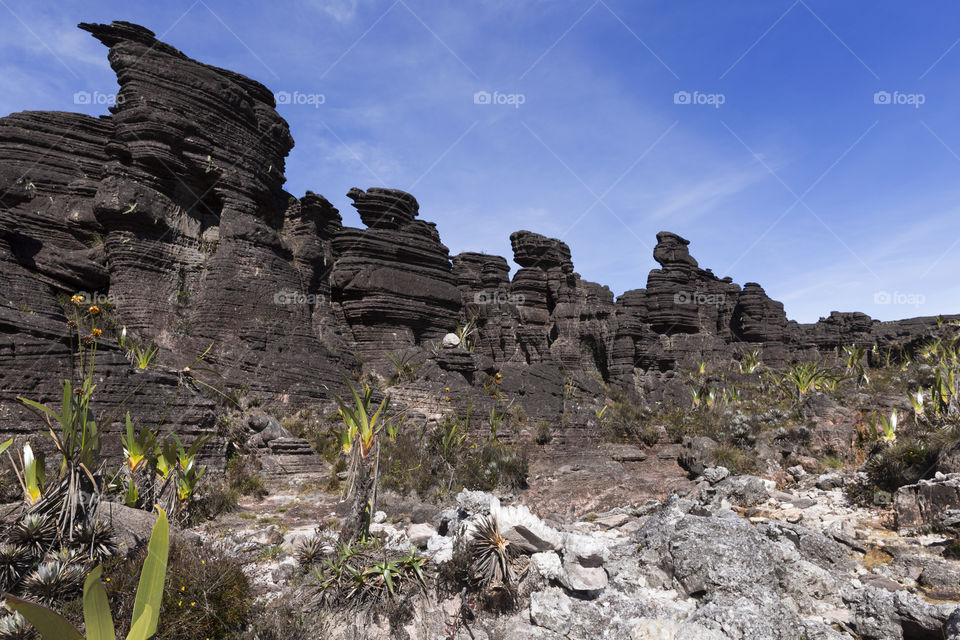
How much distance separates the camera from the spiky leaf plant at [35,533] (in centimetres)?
427

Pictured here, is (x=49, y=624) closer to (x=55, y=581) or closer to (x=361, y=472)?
(x=55, y=581)

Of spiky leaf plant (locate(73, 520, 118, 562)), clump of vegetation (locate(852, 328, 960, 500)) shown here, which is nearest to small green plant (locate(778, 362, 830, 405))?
clump of vegetation (locate(852, 328, 960, 500))

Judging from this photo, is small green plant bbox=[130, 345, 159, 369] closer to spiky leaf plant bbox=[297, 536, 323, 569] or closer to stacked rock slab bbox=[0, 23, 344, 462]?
stacked rock slab bbox=[0, 23, 344, 462]

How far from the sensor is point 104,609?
7.47ft

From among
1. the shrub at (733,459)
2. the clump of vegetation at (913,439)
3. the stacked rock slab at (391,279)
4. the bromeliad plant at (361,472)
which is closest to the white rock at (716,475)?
the shrub at (733,459)

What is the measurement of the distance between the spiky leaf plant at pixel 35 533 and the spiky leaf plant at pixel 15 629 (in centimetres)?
97

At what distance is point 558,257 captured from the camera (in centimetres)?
3684

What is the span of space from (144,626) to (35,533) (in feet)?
10.4

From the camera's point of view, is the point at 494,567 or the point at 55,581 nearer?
the point at 55,581

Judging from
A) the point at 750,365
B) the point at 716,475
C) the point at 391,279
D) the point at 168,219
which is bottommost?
the point at 716,475

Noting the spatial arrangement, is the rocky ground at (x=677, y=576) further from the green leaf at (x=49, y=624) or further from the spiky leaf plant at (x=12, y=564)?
the green leaf at (x=49, y=624)

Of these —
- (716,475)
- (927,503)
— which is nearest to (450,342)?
(716,475)

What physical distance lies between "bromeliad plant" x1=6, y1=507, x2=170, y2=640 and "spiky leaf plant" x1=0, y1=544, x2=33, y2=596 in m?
2.58

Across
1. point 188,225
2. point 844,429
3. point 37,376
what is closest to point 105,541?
point 37,376
